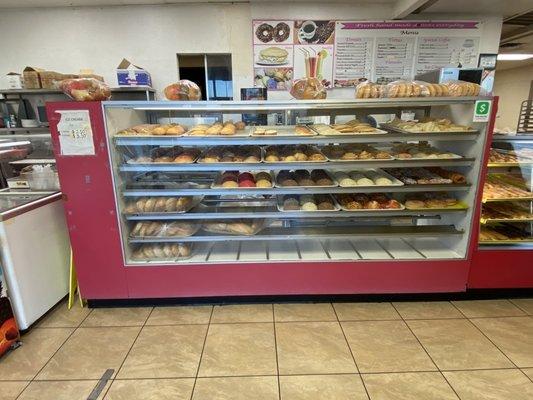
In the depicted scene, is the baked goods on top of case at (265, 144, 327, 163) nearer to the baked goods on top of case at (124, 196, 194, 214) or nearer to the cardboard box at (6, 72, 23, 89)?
the baked goods on top of case at (124, 196, 194, 214)

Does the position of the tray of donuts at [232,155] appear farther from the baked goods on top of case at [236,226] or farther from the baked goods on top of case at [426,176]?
the baked goods on top of case at [426,176]

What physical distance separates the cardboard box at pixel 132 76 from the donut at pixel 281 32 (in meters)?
1.80

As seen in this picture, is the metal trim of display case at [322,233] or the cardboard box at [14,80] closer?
the metal trim of display case at [322,233]

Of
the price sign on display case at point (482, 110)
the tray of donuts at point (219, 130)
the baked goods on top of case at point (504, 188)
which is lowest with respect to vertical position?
the baked goods on top of case at point (504, 188)

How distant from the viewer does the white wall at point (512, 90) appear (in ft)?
30.6

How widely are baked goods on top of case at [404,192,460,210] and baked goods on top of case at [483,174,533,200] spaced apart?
10.7 inches

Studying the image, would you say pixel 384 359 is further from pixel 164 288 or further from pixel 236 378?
pixel 164 288

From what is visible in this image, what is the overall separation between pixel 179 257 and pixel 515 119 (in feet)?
39.5

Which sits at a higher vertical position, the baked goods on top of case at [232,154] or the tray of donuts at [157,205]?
the baked goods on top of case at [232,154]

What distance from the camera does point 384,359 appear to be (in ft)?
6.60

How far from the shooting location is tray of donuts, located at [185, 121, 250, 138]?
2.25 meters

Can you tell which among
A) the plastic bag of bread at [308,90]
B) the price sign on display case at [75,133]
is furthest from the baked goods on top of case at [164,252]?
the plastic bag of bread at [308,90]

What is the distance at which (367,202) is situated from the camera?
8.19 ft

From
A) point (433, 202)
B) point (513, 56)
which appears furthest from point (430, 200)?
point (513, 56)
